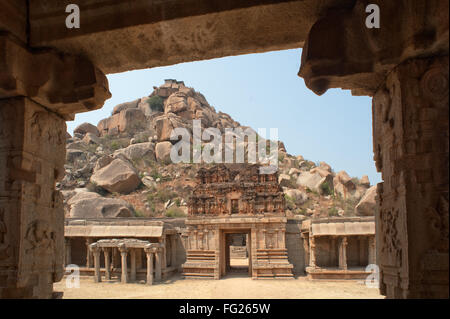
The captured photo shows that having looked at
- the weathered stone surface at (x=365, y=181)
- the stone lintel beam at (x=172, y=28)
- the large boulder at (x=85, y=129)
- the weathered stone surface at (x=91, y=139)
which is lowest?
the weathered stone surface at (x=365, y=181)

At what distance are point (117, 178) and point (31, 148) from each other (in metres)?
35.5

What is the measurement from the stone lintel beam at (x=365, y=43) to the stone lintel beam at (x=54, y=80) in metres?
2.12

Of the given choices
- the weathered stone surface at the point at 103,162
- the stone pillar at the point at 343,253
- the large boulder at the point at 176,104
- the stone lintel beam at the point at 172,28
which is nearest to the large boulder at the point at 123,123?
the large boulder at the point at 176,104

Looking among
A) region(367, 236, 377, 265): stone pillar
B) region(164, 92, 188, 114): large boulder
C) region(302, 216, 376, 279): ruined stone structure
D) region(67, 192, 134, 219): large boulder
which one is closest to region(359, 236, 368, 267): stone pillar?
region(302, 216, 376, 279): ruined stone structure

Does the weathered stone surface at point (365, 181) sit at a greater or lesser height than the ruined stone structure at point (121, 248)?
greater

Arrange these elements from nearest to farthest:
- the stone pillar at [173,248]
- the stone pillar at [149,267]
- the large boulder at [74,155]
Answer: the stone pillar at [149,267], the stone pillar at [173,248], the large boulder at [74,155]

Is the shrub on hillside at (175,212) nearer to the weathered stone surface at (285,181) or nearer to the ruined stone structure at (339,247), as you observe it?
the weathered stone surface at (285,181)

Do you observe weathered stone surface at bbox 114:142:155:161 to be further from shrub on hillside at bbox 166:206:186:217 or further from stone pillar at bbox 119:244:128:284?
stone pillar at bbox 119:244:128:284

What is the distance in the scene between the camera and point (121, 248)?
1825 centimetres

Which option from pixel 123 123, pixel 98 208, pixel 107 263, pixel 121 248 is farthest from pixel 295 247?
pixel 123 123

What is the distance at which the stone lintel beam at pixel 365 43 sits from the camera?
267cm

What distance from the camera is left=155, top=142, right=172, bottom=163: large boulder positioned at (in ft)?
155

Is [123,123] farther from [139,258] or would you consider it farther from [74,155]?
[139,258]

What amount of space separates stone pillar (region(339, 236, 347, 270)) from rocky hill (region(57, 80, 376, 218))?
7.90 m
